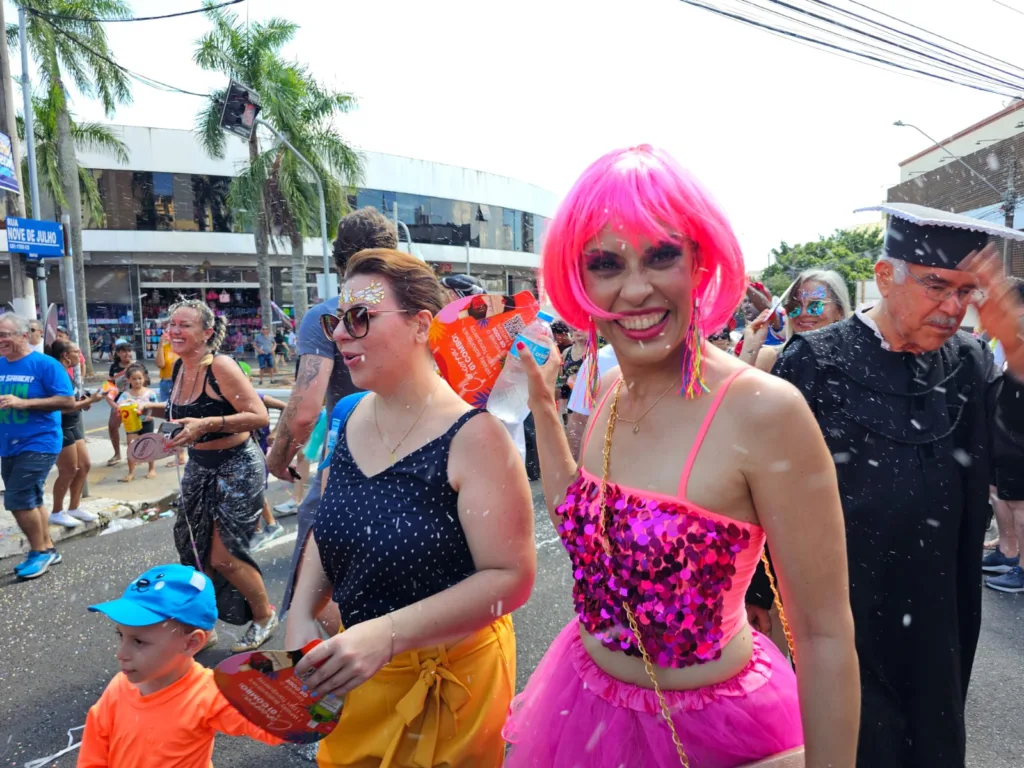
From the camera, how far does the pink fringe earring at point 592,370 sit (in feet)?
5.16

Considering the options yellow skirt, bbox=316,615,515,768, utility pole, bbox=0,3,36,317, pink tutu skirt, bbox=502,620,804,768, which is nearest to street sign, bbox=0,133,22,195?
utility pole, bbox=0,3,36,317

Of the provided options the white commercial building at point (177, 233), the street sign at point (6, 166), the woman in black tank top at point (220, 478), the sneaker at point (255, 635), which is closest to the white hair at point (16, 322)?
the woman in black tank top at point (220, 478)

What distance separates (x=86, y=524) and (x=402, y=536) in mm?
5822

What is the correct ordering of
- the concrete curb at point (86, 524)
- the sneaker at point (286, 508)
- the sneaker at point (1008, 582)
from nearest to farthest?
the sneaker at point (1008, 582)
the concrete curb at point (86, 524)
the sneaker at point (286, 508)

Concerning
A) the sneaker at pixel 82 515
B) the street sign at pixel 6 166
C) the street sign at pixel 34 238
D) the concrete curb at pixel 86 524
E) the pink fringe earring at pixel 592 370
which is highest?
the street sign at pixel 6 166

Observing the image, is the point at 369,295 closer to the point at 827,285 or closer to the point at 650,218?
the point at 650,218

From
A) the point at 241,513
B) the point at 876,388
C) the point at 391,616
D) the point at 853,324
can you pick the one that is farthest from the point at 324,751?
the point at 241,513

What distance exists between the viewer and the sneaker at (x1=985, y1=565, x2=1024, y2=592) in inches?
184

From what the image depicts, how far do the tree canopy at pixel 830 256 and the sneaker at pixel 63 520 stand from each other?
46.5 meters

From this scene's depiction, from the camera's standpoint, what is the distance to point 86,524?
629cm

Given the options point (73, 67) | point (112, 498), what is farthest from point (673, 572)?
point (73, 67)

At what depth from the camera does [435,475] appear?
172 centimetres

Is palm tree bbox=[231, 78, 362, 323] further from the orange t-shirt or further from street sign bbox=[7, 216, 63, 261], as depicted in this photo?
the orange t-shirt

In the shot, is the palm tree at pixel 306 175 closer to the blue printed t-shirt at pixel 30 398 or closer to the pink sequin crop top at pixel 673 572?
the blue printed t-shirt at pixel 30 398
